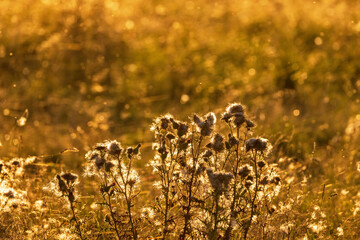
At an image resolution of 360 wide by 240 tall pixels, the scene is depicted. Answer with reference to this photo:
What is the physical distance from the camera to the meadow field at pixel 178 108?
8.35 ft

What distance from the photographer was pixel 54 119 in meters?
6.02

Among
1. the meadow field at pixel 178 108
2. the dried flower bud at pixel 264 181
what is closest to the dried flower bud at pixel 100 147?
the meadow field at pixel 178 108

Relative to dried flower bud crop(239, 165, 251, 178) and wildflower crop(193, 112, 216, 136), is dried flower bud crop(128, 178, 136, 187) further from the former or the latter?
dried flower bud crop(239, 165, 251, 178)

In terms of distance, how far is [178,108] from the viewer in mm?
6102

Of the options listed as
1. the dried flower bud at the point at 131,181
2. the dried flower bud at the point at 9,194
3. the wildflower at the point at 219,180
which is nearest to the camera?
the wildflower at the point at 219,180

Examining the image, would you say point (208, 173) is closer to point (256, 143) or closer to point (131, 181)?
point (256, 143)

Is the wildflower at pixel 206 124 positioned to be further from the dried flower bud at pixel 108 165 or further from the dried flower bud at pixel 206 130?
the dried flower bud at pixel 108 165

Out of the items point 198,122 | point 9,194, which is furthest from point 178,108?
point 198,122

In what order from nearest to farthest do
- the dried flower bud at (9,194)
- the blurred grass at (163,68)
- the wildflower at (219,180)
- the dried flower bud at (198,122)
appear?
the wildflower at (219,180), the dried flower bud at (198,122), the dried flower bud at (9,194), the blurred grass at (163,68)

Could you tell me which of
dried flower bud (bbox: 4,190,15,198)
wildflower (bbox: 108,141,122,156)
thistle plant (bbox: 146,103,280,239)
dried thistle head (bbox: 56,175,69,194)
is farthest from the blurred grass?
wildflower (bbox: 108,141,122,156)

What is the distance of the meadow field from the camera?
8.35ft

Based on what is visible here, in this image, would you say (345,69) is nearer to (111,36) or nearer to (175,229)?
(111,36)

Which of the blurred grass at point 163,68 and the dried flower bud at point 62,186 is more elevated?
the blurred grass at point 163,68

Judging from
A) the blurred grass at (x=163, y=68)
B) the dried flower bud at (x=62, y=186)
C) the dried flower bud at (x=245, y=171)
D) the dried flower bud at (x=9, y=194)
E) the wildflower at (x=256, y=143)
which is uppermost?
the blurred grass at (x=163, y=68)
